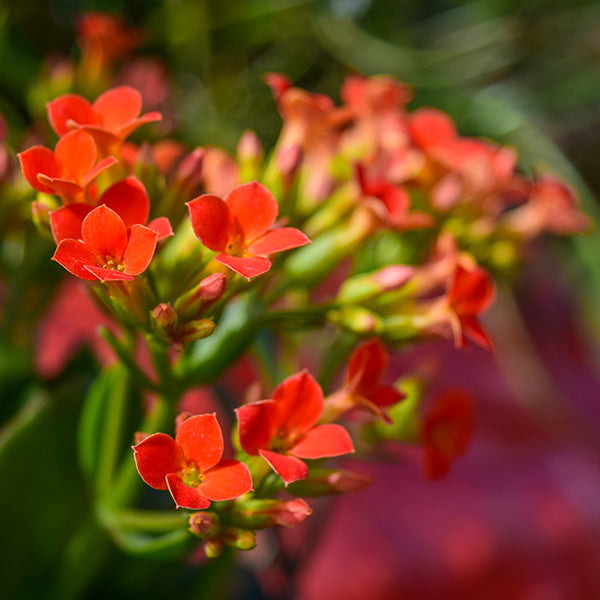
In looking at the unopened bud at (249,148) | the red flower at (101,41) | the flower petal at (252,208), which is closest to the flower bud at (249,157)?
the unopened bud at (249,148)

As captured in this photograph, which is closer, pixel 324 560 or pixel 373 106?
pixel 373 106

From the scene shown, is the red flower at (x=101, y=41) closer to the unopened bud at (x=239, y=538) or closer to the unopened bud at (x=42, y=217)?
the unopened bud at (x=42, y=217)

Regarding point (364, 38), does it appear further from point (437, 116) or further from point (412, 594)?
point (412, 594)

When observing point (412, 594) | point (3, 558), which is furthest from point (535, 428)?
point (3, 558)

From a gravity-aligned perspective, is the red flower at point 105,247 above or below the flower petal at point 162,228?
above

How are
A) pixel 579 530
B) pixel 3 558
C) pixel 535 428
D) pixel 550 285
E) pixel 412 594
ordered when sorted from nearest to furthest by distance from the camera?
pixel 3 558 → pixel 412 594 → pixel 579 530 → pixel 535 428 → pixel 550 285

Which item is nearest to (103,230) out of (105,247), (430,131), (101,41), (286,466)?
(105,247)

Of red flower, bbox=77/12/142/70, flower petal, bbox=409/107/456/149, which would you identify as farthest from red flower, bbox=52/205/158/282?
red flower, bbox=77/12/142/70

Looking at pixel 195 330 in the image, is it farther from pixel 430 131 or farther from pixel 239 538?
pixel 430 131
